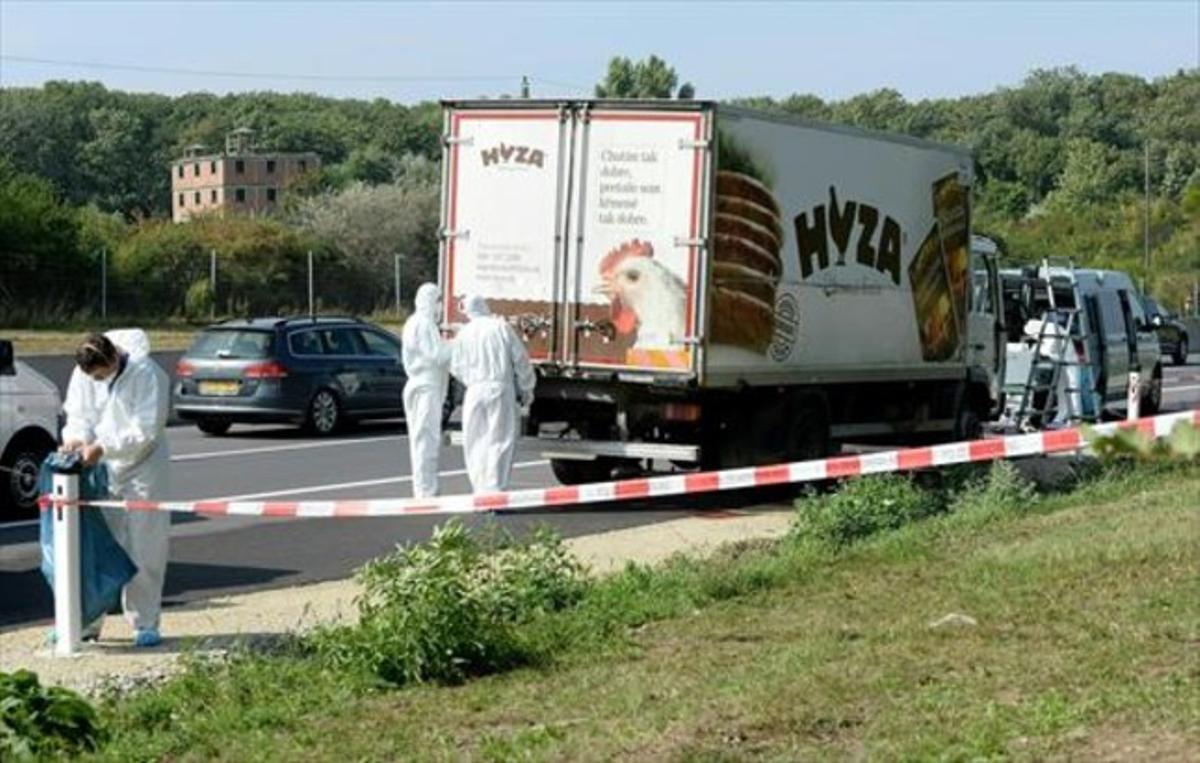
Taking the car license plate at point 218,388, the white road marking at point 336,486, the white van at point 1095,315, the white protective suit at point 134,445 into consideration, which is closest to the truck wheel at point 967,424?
the white van at point 1095,315

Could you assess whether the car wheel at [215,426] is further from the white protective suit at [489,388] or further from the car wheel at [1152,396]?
the car wheel at [1152,396]

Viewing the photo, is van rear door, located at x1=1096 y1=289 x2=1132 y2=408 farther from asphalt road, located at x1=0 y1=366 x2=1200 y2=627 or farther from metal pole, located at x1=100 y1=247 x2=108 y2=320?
metal pole, located at x1=100 y1=247 x2=108 y2=320

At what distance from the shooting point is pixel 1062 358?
24.3m

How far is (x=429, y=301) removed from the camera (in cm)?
1636

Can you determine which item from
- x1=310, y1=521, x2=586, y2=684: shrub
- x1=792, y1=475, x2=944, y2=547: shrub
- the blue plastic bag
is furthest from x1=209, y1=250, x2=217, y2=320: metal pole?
x1=310, y1=521, x2=586, y2=684: shrub

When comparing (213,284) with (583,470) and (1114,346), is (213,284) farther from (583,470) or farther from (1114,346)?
(583,470)

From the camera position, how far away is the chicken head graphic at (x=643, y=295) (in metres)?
16.0

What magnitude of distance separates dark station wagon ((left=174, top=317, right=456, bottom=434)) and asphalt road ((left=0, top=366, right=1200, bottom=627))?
0.41 m

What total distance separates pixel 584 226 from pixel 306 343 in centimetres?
1023

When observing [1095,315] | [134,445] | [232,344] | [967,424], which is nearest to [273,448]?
[232,344]

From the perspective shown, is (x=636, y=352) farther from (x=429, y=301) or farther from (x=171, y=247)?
(x=171, y=247)

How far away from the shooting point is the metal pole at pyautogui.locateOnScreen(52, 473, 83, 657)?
965 centimetres

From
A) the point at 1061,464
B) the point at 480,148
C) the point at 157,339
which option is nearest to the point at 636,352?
the point at 480,148

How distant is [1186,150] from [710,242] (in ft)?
294
